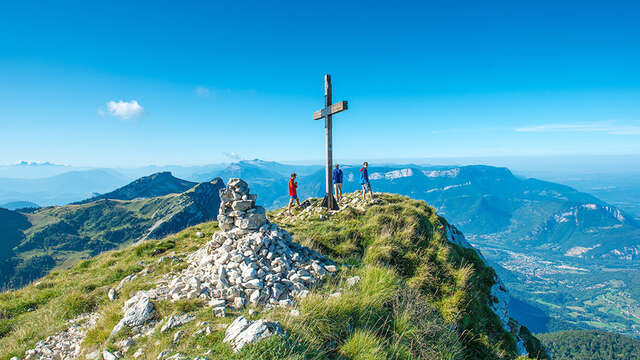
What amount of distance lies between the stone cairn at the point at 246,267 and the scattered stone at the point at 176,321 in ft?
1.77

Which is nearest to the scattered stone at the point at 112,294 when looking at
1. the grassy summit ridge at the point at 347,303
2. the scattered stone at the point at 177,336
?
the grassy summit ridge at the point at 347,303

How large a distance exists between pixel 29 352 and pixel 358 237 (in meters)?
10.3

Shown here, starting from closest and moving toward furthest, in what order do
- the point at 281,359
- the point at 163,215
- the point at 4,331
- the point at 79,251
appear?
the point at 281,359, the point at 4,331, the point at 79,251, the point at 163,215

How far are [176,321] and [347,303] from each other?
363 cm

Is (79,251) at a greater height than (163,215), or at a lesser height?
lesser

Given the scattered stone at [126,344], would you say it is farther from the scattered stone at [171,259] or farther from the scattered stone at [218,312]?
the scattered stone at [171,259]

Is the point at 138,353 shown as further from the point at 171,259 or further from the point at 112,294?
the point at 171,259

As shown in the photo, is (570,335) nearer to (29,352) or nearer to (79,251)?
(29,352)

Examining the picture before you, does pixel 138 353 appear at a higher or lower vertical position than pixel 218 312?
lower

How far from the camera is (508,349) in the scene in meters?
8.78

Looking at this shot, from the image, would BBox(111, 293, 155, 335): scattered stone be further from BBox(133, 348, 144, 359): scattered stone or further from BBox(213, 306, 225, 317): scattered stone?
BBox(213, 306, 225, 317): scattered stone

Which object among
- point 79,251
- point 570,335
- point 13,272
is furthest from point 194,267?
point 79,251

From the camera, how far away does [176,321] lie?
5.57 meters

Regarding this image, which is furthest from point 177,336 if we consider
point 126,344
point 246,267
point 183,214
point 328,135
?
point 183,214
